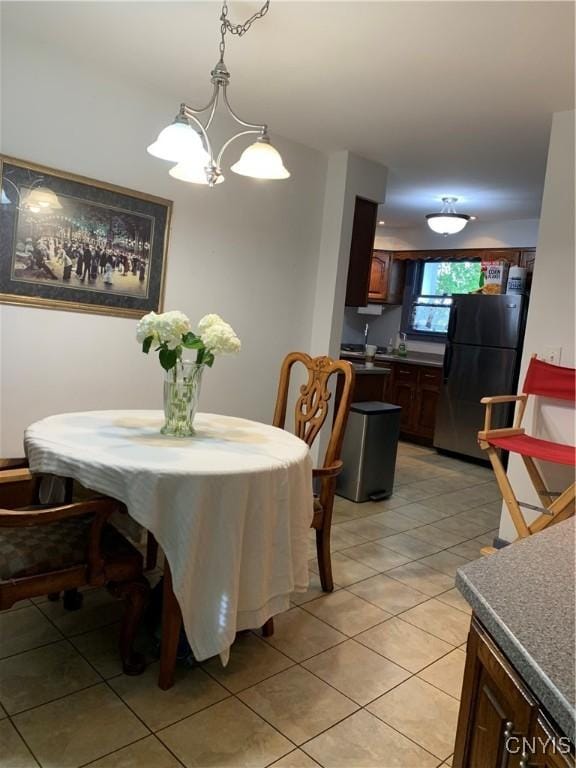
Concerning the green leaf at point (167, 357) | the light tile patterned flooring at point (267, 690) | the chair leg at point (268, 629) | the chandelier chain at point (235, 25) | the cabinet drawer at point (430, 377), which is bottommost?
the light tile patterned flooring at point (267, 690)

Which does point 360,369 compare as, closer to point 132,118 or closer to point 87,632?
point 132,118

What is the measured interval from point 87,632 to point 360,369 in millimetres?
2763

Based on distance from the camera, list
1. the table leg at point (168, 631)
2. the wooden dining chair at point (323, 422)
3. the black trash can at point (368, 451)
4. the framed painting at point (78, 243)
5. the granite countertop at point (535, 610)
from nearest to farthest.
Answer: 1. the granite countertop at point (535, 610)
2. the table leg at point (168, 631)
3. the wooden dining chair at point (323, 422)
4. the framed painting at point (78, 243)
5. the black trash can at point (368, 451)

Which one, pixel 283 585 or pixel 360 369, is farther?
pixel 360 369

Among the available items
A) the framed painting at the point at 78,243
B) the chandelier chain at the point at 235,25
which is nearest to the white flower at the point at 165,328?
the chandelier chain at the point at 235,25

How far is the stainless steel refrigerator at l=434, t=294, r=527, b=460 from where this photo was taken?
16.9 ft

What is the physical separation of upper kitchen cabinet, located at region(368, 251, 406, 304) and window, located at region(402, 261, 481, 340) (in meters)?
0.13

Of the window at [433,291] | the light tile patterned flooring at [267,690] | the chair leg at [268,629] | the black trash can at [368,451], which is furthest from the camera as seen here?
the window at [433,291]

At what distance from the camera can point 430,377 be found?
6.02 meters

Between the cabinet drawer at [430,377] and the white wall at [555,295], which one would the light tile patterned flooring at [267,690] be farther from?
the cabinet drawer at [430,377]

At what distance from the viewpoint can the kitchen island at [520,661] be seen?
0.69m

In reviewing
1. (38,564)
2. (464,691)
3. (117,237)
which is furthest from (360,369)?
(464,691)

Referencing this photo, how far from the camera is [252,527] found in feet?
5.82

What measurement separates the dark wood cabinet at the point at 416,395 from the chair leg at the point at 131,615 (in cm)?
448
